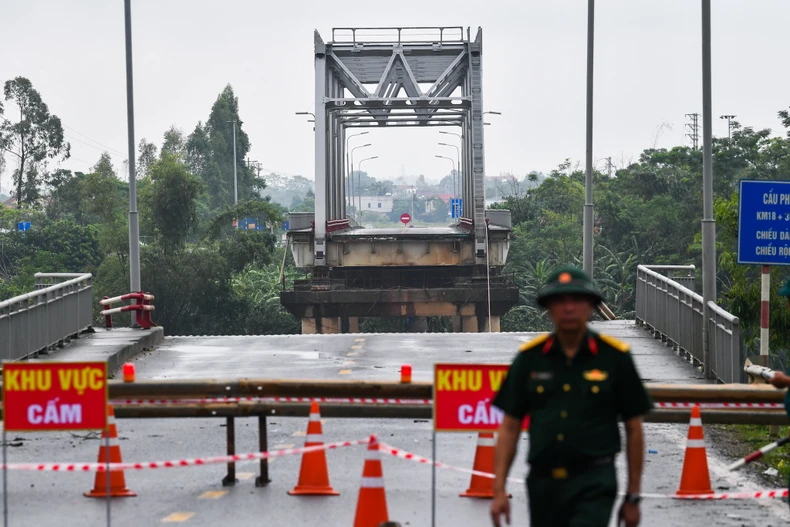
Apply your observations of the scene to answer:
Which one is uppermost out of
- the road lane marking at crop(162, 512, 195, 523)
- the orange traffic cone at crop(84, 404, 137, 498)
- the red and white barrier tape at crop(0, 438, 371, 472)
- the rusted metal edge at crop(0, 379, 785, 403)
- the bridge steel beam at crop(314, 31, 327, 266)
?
the bridge steel beam at crop(314, 31, 327, 266)

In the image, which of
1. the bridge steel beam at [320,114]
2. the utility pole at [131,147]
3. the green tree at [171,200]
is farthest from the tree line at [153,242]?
the utility pole at [131,147]

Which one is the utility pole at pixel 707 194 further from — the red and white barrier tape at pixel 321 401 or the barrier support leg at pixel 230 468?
the barrier support leg at pixel 230 468

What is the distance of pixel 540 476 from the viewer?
18.7ft

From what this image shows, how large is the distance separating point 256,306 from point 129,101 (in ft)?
153

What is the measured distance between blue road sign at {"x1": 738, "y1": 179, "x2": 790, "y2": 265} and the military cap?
9579mm

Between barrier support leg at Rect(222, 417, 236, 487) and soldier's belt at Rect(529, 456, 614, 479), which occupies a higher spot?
soldier's belt at Rect(529, 456, 614, 479)

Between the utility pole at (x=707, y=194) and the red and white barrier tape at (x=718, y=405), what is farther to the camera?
the utility pole at (x=707, y=194)

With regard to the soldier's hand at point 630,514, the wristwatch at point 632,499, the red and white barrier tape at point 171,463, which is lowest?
the red and white barrier tape at point 171,463

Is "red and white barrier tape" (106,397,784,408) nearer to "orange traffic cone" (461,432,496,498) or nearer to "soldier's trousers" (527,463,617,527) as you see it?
"orange traffic cone" (461,432,496,498)

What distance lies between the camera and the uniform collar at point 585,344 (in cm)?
561

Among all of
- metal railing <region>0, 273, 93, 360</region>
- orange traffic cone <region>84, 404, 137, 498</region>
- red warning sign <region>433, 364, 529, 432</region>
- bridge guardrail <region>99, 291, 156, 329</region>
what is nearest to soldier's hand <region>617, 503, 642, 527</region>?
red warning sign <region>433, 364, 529, 432</region>

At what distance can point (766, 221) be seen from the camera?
1483cm

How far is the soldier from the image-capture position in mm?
5582

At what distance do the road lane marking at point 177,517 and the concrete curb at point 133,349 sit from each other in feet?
32.4
